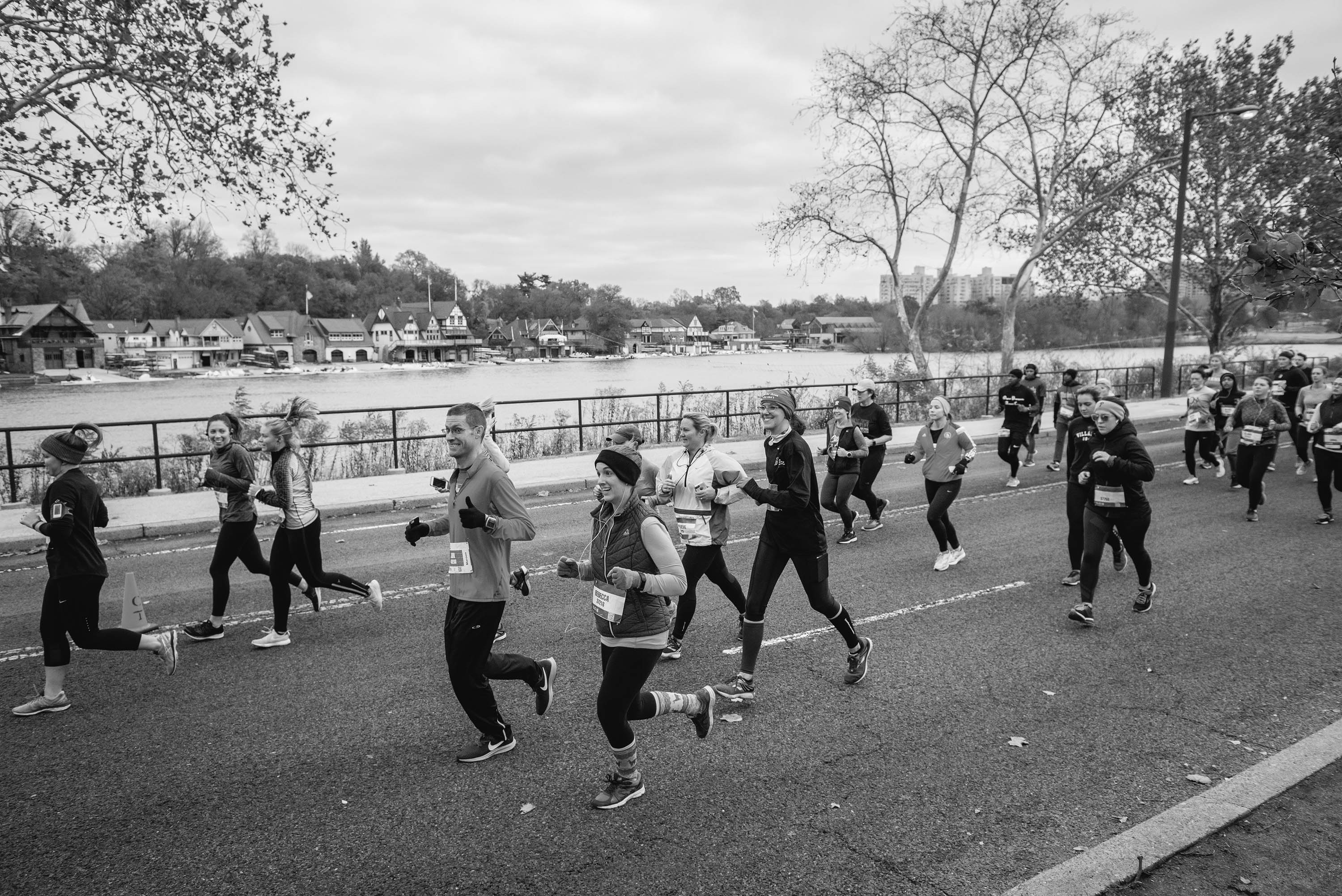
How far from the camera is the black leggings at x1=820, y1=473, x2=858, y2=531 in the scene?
9680mm

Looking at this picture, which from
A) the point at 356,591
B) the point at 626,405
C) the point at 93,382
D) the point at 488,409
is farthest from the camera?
the point at 93,382

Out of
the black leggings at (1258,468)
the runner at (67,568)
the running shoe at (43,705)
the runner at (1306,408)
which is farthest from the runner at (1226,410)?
the running shoe at (43,705)

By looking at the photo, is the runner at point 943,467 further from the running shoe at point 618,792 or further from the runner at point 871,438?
the running shoe at point 618,792

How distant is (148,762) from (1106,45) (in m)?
30.2

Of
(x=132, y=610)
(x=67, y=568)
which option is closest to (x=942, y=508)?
(x=132, y=610)

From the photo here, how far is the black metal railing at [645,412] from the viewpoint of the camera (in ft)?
45.9

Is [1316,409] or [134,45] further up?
[134,45]

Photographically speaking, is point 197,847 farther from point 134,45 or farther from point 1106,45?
point 1106,45

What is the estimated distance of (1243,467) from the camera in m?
11.6

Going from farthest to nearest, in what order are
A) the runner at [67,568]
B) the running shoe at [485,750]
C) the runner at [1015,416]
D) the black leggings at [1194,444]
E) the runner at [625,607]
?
the black leggings at [1194,444]
the runner at [1015,416]
the runner at [67,568]
the running shoe at [485,750]
the runner at [625,607]

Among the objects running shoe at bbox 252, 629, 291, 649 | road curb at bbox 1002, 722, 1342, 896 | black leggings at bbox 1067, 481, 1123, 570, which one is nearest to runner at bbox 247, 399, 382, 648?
running shoe at bbox 252, 629, 291, 649

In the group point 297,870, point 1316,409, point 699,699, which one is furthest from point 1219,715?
point 1316,409

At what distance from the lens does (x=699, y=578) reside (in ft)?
20.7

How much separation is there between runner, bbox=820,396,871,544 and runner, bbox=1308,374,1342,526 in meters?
5.77
